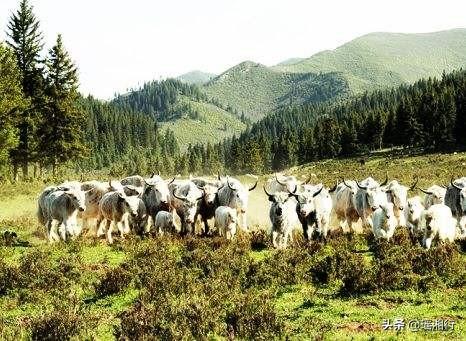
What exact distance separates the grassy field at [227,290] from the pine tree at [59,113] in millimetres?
35644

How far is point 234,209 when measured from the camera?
19.1 metres

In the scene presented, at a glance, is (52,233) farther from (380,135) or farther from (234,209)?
(380,135)

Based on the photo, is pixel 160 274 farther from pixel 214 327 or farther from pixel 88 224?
pixel 88 224

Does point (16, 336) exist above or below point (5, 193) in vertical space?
below

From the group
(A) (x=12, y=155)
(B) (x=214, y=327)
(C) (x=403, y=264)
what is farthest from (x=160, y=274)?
(A) (x=12, y=155)

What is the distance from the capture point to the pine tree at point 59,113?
1954 inches

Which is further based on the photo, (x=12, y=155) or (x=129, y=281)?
(x=12, y=155)

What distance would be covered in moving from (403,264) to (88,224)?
14.0 m

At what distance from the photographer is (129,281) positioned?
1173 cm

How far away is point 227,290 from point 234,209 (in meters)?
8.26

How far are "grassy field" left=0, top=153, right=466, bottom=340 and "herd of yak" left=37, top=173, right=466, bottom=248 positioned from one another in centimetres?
93

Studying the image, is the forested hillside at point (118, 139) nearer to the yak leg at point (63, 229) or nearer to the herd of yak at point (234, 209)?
the herd of yak at point (234, 209)

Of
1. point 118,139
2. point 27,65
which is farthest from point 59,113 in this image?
point 118,139

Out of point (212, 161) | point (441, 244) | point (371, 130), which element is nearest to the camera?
point (441, 244)
